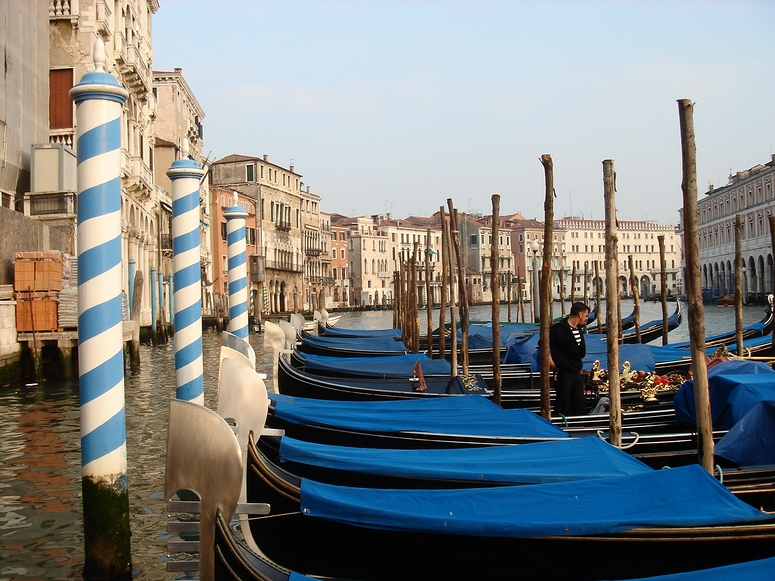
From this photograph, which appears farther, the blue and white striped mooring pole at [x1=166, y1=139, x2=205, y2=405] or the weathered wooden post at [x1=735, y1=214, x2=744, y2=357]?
the weathered wooden post at [x1=735, y1=214, x2=744, y2=357]

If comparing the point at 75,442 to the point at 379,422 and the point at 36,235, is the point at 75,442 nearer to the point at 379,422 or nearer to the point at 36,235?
the point at 379,422

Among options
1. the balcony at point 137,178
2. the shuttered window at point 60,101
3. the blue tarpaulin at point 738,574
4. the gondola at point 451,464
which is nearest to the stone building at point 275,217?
the balcony at point 137,178

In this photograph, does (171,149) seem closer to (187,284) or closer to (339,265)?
(187,284)

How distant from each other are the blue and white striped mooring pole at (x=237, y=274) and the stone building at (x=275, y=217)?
30879 millimetres

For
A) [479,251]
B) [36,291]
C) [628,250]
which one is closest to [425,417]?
[36,291]

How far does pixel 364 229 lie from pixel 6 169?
44154mm

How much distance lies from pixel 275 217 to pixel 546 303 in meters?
37.1

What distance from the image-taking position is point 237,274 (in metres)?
6.60

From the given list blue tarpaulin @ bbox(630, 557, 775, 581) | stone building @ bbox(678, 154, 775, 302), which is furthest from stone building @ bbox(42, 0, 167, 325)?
stone building @ bbox(678, 154, 775, 302)

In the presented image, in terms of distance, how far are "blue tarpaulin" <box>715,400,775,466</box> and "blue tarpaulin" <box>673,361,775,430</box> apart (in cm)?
45

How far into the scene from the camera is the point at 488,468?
10.9ft

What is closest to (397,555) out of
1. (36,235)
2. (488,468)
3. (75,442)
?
(488,468)

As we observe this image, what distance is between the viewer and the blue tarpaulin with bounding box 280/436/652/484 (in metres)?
3.24

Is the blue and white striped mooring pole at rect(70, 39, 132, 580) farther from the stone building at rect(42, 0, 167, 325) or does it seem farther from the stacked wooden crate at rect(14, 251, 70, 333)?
the stone building at rect(42, 0, 167, 325)
